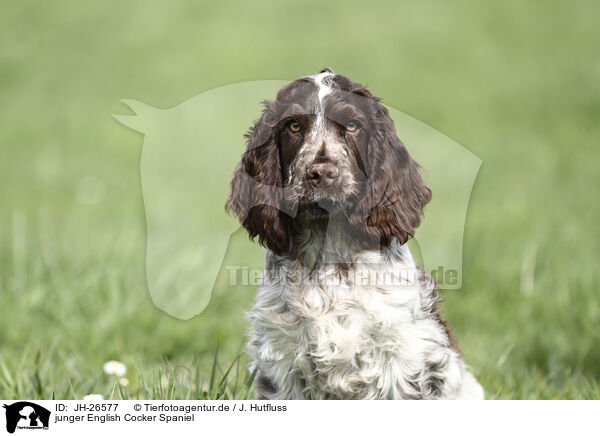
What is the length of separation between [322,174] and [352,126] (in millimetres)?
239

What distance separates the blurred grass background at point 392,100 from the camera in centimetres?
441

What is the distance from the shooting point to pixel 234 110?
323cm

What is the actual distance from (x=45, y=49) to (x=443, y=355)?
4.36 m

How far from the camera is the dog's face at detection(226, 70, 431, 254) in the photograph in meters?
2.70

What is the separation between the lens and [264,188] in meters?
2.95

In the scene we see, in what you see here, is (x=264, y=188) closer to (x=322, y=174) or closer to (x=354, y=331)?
(x=322, y=174)

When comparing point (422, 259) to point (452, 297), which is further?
point (452, 297)

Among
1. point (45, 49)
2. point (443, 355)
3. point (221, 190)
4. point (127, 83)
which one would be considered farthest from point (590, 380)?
point (45, 49)

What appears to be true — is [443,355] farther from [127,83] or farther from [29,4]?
[29,4]

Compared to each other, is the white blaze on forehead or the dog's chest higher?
the white blaze on forehead
